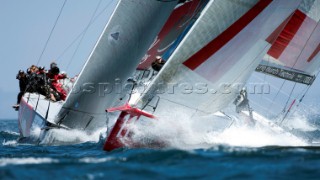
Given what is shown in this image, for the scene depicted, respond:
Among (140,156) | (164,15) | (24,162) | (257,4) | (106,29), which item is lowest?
(24,162)

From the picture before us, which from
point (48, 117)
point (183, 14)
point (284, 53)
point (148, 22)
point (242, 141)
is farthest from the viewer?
point (284, 53)

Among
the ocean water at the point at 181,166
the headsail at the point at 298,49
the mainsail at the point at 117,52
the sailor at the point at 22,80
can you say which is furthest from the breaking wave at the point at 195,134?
the sailor at the point at 22,80

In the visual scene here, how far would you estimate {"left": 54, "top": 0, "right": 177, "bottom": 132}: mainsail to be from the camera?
35.2 ft

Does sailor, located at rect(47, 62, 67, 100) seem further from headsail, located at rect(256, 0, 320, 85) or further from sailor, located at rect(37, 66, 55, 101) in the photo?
headsail, located at rect(256, 0, 320, 85)

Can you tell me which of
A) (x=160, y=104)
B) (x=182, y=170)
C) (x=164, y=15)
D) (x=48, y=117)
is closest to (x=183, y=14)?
(x=164, y=15)

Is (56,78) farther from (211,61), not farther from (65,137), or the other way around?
(211,61)

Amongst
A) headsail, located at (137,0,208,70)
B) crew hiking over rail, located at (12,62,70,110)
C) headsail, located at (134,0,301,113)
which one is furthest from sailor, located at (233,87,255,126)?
headsail, located at (134,0,301,113)

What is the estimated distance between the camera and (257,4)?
9.73 m

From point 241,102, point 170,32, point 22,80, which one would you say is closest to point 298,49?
point 241,102

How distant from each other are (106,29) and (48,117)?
8.17 ft

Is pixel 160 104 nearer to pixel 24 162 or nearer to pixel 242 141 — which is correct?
pixel 242 141

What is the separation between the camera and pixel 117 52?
1088 cm

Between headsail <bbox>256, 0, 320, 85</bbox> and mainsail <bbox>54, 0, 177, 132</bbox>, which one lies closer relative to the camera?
mainsail <bbox>54, 0, 177, 132</bbox>

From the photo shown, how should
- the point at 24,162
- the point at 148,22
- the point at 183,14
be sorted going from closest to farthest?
1. the point at 24,162
2. the point at 148,22
3. the point at 183,14
